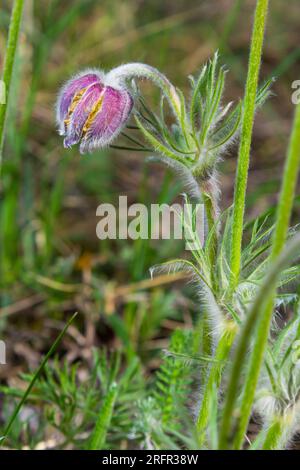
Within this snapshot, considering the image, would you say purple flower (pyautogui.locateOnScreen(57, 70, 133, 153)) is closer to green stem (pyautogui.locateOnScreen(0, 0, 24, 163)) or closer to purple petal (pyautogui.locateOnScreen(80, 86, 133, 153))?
purple petal (pyautogui.locateOnScreen(80, 86, 133, 153))

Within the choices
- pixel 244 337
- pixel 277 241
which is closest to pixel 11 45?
pixel 277 241

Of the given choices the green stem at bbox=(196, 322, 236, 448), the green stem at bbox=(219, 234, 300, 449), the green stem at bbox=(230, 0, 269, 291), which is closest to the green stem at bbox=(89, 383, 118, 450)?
the green stem at bbox=(196, 322, 236, 448)

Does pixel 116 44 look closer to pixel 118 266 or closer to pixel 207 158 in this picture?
pixel 118 266

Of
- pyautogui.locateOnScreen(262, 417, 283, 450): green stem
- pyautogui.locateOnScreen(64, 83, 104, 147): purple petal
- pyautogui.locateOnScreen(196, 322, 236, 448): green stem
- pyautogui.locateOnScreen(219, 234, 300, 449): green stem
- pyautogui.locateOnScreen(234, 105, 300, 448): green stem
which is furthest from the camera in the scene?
pyautogui.locateOnScreen(64, 83, 104, 147): purple petal

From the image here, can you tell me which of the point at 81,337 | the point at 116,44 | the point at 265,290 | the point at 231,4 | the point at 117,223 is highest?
the point at 231,4

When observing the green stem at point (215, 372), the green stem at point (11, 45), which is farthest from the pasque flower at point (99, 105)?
the green stem at point (215, 372)

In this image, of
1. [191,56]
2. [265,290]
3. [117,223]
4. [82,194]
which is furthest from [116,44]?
[265,290]
